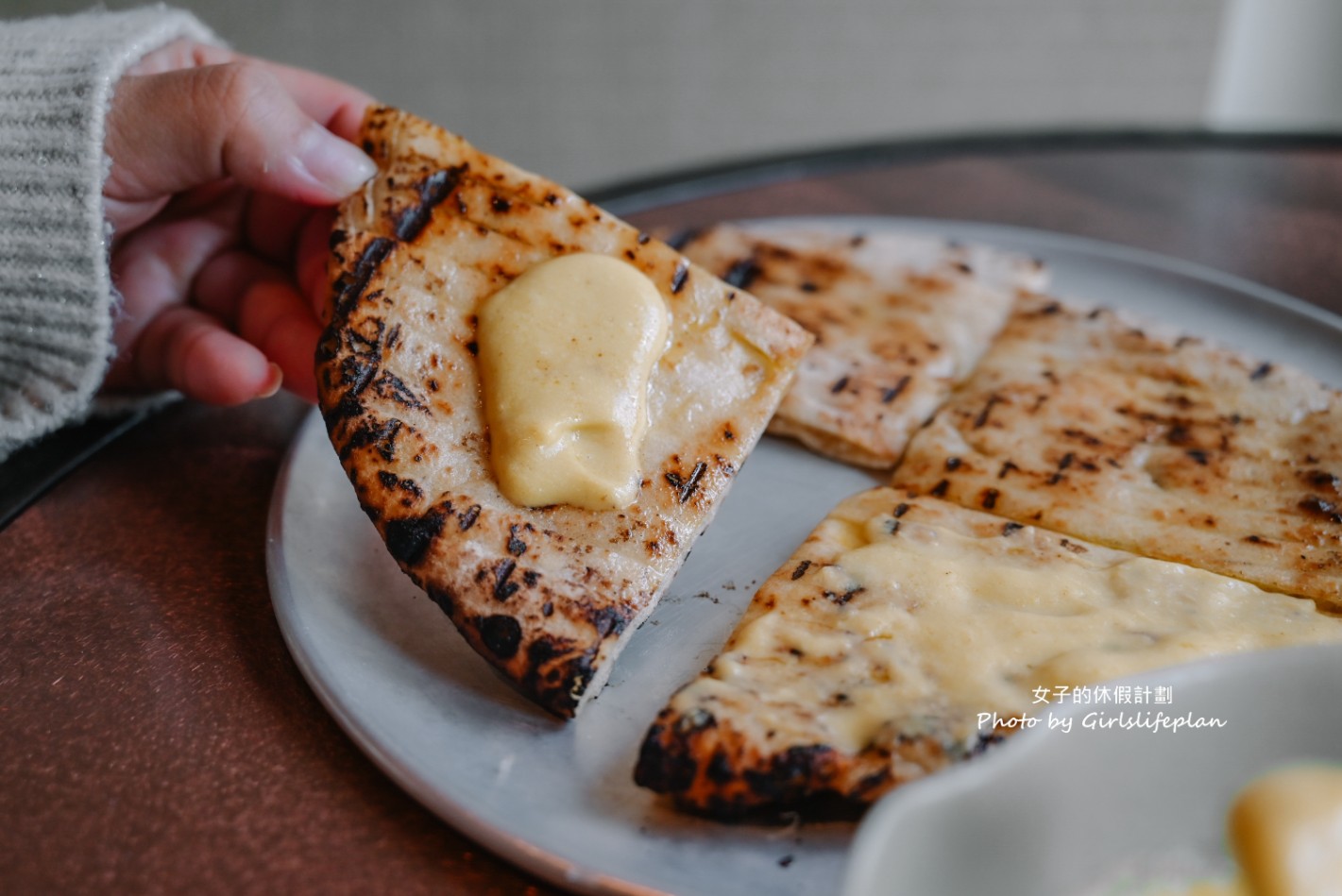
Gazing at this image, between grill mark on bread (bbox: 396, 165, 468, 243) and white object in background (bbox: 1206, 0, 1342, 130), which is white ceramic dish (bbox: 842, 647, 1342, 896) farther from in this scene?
white object in background (bbox: 1206, 0, 1342, 130)

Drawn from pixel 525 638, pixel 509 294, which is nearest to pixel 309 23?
pixel 509 294

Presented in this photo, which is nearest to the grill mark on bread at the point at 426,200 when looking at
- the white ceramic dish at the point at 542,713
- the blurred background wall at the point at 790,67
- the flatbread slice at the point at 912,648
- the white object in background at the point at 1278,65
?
the white ceramic dish at the point at 542,713

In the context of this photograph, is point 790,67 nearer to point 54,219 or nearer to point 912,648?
point 54,219

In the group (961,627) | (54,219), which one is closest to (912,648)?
(961,627)

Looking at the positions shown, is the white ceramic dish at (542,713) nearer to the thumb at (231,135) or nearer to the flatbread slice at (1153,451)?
the flatbread slice at (1153,451)

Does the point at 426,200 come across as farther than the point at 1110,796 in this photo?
Yes

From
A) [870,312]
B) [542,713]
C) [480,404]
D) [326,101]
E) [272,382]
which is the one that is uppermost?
[326,101]

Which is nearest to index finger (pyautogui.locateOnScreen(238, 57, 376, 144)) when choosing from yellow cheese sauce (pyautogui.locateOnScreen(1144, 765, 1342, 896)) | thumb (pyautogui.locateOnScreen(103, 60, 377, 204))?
thumb (pyautogui.locateOnScreen(103, 60, 377, 204))
